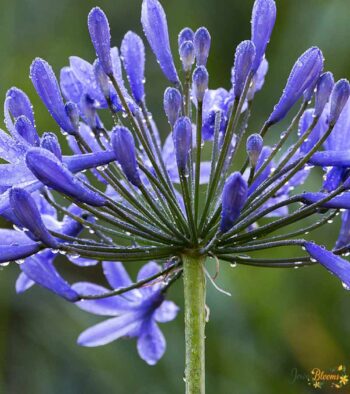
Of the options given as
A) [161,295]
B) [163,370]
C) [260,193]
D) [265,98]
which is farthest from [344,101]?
[265,98]

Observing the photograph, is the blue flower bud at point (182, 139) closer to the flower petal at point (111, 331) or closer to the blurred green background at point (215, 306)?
the flower petal at point (111, 331)

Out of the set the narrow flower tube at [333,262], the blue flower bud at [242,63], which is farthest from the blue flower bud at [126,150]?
the narrow flower tube at [333,262]

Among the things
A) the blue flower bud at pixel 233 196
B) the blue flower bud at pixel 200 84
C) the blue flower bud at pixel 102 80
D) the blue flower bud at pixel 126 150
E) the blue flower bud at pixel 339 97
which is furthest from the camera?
the blue flower bud at pixel 102 80

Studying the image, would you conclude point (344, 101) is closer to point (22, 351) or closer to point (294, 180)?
point (294, 180)

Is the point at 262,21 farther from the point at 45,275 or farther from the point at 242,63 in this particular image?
the point at 45,275

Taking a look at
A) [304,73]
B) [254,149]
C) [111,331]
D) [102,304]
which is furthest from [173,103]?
[111,331]
